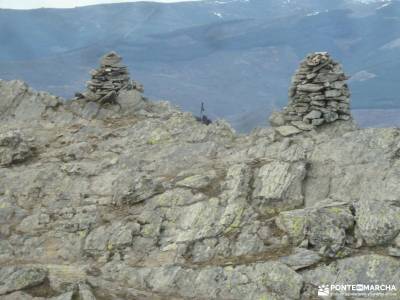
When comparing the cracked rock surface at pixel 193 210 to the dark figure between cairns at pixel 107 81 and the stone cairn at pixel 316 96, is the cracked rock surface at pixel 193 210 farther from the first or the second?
the dark figure between cairns at pixel 107 81

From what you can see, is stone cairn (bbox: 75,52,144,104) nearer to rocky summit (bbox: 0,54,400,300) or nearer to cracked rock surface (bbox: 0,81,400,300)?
rocky summit (bbox: 0,54,400,300)

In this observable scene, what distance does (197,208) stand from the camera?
28.0 metres

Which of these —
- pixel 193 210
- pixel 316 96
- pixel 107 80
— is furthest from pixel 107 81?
pixel 193 210

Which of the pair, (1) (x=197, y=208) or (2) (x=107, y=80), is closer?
(1) (x=197, y=208)

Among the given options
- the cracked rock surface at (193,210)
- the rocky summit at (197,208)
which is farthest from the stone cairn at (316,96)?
the cracked rock surface at (193,210)

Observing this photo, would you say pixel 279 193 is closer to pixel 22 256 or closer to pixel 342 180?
pixel 342 180

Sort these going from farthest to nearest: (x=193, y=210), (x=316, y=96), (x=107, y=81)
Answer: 1. (x=107, y=81)
2. (x=316, y=96)
3. (x=193, y=210)

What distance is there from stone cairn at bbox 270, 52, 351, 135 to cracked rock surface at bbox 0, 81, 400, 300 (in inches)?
24.6

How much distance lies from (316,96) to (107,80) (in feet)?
57.0

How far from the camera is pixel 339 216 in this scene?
2505 cm

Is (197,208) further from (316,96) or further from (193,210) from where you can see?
(316,96)

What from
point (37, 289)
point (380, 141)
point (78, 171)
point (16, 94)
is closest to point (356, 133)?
point (380, 141)

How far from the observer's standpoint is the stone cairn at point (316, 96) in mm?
32750

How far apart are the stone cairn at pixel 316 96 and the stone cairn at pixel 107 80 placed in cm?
1411
